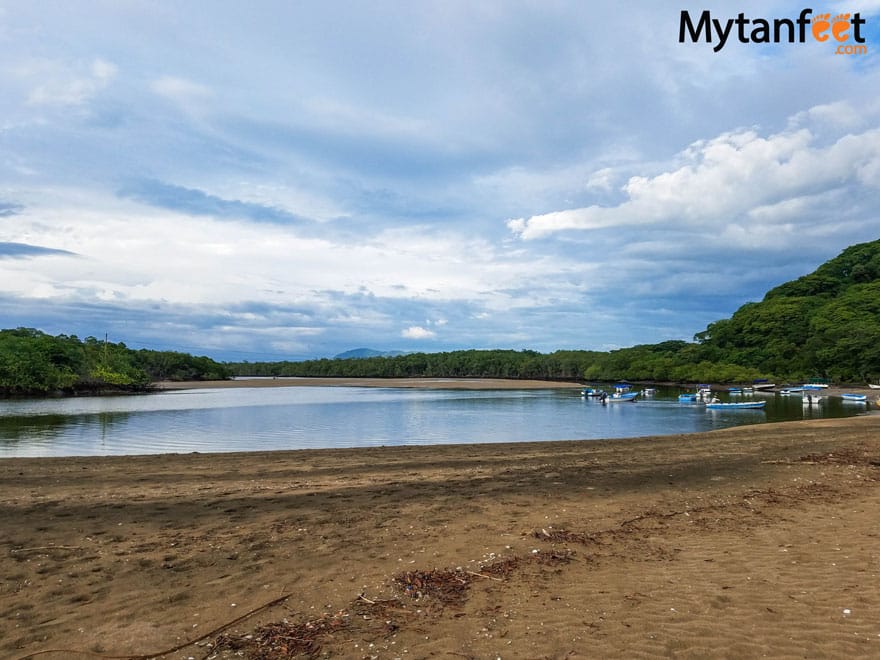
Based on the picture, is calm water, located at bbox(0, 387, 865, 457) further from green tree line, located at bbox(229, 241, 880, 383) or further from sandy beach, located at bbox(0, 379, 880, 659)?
green tree line, located at bbox(229, 241, 880, 383)

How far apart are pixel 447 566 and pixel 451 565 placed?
7 cm

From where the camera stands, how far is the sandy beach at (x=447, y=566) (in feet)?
18.5

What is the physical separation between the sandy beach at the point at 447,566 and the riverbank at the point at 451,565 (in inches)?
1.5

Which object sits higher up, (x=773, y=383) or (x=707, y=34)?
(x=707, y=34)

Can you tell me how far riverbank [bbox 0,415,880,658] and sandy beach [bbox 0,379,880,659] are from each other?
0.04 metres

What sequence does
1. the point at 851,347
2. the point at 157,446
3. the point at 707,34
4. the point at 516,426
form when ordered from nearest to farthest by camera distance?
the point at 707,34, the point at 157,446, the point at 516,426, the point at 851,347

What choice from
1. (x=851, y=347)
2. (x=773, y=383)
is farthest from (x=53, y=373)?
(x=851, y=347)

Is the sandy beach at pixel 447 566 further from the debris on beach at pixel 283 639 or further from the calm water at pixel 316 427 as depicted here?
the calm water at pixel 316 427

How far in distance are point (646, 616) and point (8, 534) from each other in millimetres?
10486

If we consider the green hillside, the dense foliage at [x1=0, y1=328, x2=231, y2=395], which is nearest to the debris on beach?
the dense foliage at [x1=0, y1=328, x2=231, y2=395]

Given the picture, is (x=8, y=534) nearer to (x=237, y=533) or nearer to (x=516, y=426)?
(x=237, y=533)

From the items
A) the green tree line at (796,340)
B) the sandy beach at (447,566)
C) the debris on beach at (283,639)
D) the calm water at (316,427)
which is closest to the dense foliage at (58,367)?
the calm water at (316,427)

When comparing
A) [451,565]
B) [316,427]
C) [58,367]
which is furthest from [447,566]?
[58,367]

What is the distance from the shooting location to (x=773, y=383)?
107938 millimetres
